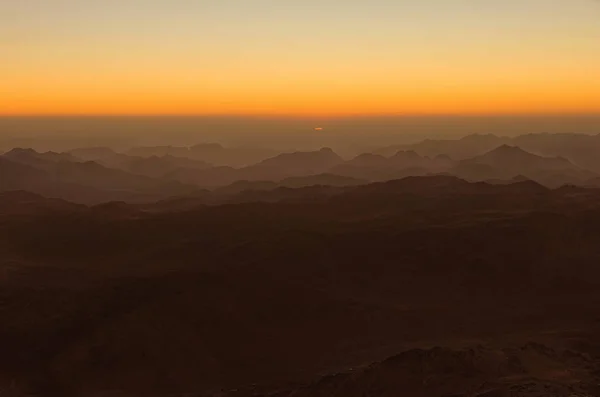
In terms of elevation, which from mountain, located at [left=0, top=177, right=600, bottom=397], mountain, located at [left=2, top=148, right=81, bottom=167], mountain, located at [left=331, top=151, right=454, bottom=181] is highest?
mountain, located at [left=2, top=148, right=81, bottom=167]

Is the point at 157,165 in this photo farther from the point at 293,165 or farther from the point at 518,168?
the point at 518,168

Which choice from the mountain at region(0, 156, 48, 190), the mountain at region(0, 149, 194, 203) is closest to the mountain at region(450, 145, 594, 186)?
the mountain at region(0, 149, 194, 203)

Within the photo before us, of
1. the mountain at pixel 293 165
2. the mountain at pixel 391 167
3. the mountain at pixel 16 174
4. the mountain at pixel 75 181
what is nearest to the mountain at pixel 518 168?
the mountain at pixel 391 167

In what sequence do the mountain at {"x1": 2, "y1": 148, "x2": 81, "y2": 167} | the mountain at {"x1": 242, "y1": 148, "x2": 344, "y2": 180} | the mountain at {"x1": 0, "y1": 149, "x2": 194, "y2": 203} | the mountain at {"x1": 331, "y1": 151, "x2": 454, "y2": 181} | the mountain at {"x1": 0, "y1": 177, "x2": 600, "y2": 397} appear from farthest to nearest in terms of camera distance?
the mountain at {"x1": 242, "y1": 148, "x2": 344, "y2": 180}
the mountain at {"x1": 2, "y1": 148, "x2": 81, "y2": 167}
the mountain at {"x1": 331, "y1": 151, "x2": 454, "y2": 181}
the mountain at {"x1": 0, "y1": 149, "x2": 194, "y2": 203}
the mountain at {"x1": 0, "y1": 177, "x2": 600, "y2": 397}

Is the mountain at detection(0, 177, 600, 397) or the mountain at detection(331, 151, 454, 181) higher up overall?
the mountain at detection(331, 151, 454, 181)

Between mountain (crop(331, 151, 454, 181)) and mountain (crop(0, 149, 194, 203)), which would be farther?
mountain (crop(331, 151, 454, 181))

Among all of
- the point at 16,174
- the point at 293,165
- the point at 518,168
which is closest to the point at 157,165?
the point at 293,165

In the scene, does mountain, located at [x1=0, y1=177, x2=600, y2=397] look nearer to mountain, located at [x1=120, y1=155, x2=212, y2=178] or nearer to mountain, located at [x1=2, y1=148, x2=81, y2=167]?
mountain, located at [x1=2, y1=148, x2=81, y2=167]

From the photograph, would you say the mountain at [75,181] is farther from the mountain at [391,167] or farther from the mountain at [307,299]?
the mountain at [307,299]

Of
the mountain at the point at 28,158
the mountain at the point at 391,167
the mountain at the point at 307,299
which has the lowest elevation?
the mountain at the point at 307,299

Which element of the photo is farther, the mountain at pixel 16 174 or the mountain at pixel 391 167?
the mountain at pixel 391 167

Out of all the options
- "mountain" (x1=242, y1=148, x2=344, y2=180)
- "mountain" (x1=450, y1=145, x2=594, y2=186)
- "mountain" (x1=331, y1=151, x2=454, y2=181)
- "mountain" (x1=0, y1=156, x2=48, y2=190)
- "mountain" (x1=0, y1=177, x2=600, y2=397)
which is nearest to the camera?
"mountain" (x1=0, y1=177, x2=600, y2=397)
